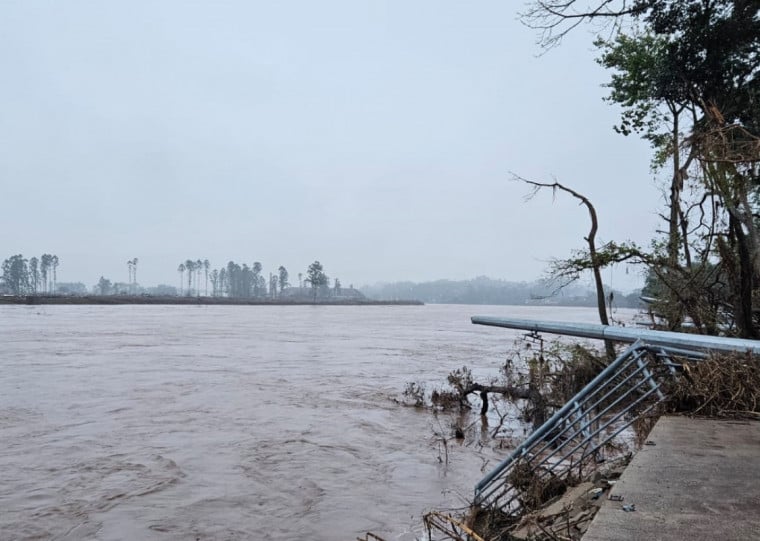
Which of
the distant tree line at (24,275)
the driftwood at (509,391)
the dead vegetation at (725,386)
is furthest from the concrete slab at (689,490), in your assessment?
the distant tree line at (24,275)

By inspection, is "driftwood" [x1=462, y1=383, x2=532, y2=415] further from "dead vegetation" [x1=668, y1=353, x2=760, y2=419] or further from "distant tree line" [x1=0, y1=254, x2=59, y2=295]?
"distant tree line" [x1=0, y1=254, x2=59, y2=295]

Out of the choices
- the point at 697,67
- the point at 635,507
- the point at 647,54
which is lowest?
the point at 635,507

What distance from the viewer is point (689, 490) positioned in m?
3.20

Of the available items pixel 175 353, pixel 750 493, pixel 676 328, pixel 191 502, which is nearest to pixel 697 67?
pixel 676 328

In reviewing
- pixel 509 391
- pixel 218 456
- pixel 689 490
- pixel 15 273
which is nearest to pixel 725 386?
pixel 689 490

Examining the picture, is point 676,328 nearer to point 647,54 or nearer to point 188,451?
point 647,54

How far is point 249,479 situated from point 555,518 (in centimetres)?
645

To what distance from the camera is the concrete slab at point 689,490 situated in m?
2.66

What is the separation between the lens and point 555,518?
3.79 metres

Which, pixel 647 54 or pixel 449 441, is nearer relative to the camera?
pixel 449 441

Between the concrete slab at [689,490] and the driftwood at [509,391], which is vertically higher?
the concrete slab at [689,490]

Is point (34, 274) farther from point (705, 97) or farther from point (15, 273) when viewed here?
point (705, 97)

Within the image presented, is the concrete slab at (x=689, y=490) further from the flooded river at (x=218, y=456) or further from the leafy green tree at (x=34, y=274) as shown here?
the leafy green tree at (x=34, y=274)

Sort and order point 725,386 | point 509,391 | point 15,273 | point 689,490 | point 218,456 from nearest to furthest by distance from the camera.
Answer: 1. point 689,490
2. point 725,386
3. point 218,456
4. point 509,391
5. point 15,273
